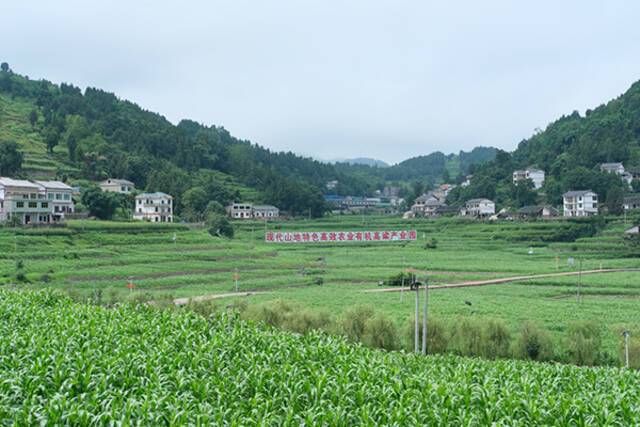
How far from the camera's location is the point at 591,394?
1346 centimetres

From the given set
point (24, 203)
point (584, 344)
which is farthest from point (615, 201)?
point (24, 203)

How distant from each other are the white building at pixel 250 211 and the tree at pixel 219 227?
18451 mm

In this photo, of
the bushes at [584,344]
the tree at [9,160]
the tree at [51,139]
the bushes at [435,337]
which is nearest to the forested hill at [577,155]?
the bushes at [584,344]

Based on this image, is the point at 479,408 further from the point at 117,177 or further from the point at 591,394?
the point at 117,177

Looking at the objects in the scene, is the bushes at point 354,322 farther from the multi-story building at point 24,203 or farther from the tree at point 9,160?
the tree at point 9,160

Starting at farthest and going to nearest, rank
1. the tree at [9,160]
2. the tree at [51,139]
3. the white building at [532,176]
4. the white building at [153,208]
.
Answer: the white building at [532,176], the tree at [51,139], the white building at [153,208], the tree at [9,160]

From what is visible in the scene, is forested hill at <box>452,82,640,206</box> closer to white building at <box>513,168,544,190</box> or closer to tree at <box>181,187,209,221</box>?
white building at <box>513,168,544,190</box>

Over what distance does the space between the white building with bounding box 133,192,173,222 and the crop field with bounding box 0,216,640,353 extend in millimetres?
9697

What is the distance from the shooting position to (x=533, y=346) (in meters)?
26.3

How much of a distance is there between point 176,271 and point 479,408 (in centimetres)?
3919

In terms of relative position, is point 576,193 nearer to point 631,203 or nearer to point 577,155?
point 631,203

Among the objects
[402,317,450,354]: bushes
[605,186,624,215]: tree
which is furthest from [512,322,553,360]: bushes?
[605,186,624,215]: tree

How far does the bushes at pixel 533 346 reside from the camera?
1030 inches

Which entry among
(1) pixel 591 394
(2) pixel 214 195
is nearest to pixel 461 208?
(2) pixel 214 195
